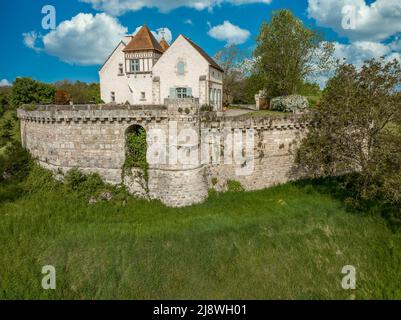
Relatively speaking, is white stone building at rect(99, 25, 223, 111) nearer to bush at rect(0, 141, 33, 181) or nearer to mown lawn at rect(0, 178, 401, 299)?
bush at rect(0, 141, 33, 181)

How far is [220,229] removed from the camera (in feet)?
44.9

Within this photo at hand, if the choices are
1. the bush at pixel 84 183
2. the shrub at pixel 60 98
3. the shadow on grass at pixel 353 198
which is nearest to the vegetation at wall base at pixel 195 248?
the shadow on grass at pixel 353 198

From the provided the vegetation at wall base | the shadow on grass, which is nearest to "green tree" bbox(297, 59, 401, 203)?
the shadow on grass

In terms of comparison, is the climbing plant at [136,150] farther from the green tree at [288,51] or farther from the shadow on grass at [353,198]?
the green tree at [288,51]

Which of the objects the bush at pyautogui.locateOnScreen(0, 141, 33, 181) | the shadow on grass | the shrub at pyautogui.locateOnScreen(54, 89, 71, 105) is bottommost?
the shadow on grass

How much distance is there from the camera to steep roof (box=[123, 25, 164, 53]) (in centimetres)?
3158

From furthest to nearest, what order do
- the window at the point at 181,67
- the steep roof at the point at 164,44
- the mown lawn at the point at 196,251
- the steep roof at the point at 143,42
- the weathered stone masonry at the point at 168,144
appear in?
the steep roof at the point at 164,44
the steep roof at the point at 143,42
the window at the point at 181,67
the weathered stone masonry at the point at 168,144
the mown lawn at the point at 196,251

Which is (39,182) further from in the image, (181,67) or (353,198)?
(181,67)

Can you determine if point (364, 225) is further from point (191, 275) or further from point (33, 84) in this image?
point (33, 84)

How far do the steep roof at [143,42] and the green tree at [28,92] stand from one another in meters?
8.96

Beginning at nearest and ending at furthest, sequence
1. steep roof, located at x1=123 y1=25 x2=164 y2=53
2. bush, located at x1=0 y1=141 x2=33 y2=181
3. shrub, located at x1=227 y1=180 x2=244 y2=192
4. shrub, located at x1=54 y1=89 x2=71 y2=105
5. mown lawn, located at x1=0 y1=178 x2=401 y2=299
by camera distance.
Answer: mown lawn, located at x1=0 y1=178 x2=401 y2=299, shrub, located at x1=227 y1=180 x2=244 y2=192, bush, located at x1=0 y1=141 x2=33 y2=181, shrub, located at x1=54 y1=89 x2=71 y2=105, steep roof, located at x1=123 y1=25 x2=164 y2=53

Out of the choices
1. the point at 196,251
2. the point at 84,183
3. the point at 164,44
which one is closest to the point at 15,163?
the point at 84,183

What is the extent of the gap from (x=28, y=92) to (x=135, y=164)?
65.9 ft

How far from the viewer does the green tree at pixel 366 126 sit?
49.5 ft
